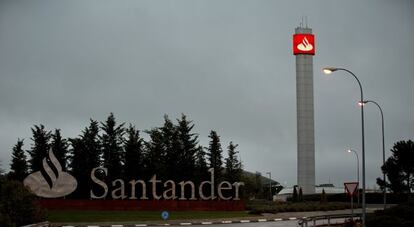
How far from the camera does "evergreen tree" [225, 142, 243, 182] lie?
84688 millimetres

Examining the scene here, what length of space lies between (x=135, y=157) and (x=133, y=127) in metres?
4.88

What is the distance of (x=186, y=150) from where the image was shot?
247ft

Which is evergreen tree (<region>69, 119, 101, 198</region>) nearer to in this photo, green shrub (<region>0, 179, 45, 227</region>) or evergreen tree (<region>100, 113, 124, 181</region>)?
evergreen tree (<region>100, 113, 124, 181</region>)

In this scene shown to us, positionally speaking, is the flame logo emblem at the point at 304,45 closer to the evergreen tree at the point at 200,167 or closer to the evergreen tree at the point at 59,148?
the evergreen tree at the point at 200,167

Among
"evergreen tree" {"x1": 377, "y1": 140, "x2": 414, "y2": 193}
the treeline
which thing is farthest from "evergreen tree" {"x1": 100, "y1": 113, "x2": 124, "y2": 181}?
"evergreen tree" {"x1": 377, "y1": 140, "x2": 414, "y2": 193}

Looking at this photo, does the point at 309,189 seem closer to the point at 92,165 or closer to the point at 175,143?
the point at 175,143

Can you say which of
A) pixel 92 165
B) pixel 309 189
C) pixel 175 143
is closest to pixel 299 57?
pixel 309 189

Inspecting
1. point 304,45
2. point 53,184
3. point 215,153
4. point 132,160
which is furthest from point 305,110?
point 53,184

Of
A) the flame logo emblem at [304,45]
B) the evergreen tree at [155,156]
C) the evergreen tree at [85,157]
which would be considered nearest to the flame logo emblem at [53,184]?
the evergreen tree at [85,157]

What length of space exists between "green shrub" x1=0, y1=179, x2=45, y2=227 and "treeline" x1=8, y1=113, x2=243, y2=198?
128ft

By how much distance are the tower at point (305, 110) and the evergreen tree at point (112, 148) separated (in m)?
35.4

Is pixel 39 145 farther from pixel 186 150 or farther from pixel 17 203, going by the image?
pixel 17 203

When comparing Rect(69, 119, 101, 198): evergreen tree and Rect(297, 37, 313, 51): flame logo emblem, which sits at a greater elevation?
Rect(297, 37, 313, 51): flame logo emblem

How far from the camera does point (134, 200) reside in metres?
58.5
